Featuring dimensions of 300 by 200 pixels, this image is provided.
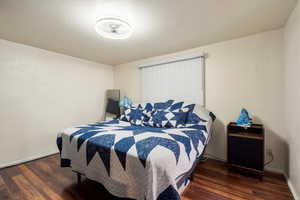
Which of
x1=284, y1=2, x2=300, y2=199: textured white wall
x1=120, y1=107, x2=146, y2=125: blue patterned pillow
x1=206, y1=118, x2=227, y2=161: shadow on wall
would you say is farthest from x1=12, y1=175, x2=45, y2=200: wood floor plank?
x1=284, y1=2, x2=300, y2=199: textured white wall

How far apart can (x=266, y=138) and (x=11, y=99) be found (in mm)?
4481

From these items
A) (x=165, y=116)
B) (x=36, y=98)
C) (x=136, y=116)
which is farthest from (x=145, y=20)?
(x=36, y=98)

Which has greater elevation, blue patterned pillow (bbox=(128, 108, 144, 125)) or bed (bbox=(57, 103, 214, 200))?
blue patterned pillow (bbox=(128, 108, 144, 125))

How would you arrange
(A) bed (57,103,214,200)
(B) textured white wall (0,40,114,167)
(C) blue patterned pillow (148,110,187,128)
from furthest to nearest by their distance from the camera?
(B) textured white wall (0,40,114,167) → (C) blue patterned pillow (148,110,187,128) → (A) bed (57,103,214,200)

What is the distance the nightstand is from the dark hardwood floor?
0.16 m

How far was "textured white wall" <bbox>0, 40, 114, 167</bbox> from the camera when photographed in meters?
2.32

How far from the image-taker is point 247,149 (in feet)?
6.08

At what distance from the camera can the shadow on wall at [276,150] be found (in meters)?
1.88

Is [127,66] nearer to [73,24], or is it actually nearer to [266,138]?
[73,24]

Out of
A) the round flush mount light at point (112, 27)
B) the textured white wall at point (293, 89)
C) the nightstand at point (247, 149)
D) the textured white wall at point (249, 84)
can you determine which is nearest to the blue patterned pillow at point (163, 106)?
the textured white wall at point (249, 84)

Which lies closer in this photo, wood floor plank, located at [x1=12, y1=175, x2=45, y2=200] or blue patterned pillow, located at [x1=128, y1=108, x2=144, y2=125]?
wood floor plank, located at [x1=12, y1=175, x2=45, y2=200]

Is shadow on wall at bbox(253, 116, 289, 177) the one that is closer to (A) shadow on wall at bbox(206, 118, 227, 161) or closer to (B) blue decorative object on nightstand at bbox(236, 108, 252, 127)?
(B) blue decorative object on nightstand at bbox(236, 108, 252, 127)

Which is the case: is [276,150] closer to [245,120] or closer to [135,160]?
[245,120]

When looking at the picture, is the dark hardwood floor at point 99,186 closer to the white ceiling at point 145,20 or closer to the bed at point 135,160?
the bed at point 135,160
